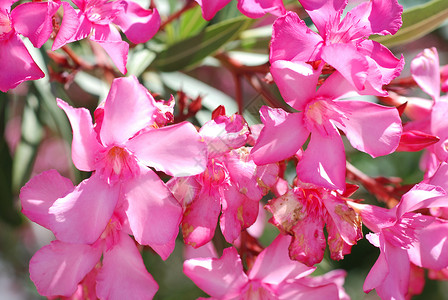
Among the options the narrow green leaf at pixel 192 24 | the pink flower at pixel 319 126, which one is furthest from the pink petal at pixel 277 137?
the narrow green leaf at pixel 192 24

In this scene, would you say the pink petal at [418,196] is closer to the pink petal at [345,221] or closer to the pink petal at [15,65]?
the pink petal at [345,221]

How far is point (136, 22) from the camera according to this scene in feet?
2.72

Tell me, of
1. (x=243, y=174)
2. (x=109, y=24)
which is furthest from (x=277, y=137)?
(x=109, y=24)

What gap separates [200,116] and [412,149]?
46 centimetres

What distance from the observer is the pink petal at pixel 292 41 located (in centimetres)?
74

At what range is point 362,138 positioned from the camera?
81cm

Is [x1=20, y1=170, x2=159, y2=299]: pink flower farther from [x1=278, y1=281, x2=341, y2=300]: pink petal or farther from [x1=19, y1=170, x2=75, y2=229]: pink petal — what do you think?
[x1=278, y1=281, x2=341, y2=300]: pink petal

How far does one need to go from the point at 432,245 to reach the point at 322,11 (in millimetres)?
365

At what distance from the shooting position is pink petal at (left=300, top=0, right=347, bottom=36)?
2.56 ft

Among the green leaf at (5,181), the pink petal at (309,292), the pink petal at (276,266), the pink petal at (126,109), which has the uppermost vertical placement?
the pink petal at (126,109)

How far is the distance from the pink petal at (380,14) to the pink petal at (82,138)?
37 centimetres

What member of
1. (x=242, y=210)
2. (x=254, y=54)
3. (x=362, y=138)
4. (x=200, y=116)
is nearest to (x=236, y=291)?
(x=242, y=210)

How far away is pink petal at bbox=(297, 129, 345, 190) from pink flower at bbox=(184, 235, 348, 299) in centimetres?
12

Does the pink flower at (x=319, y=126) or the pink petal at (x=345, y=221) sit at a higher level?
the pink flower at (x=319, y=126)
